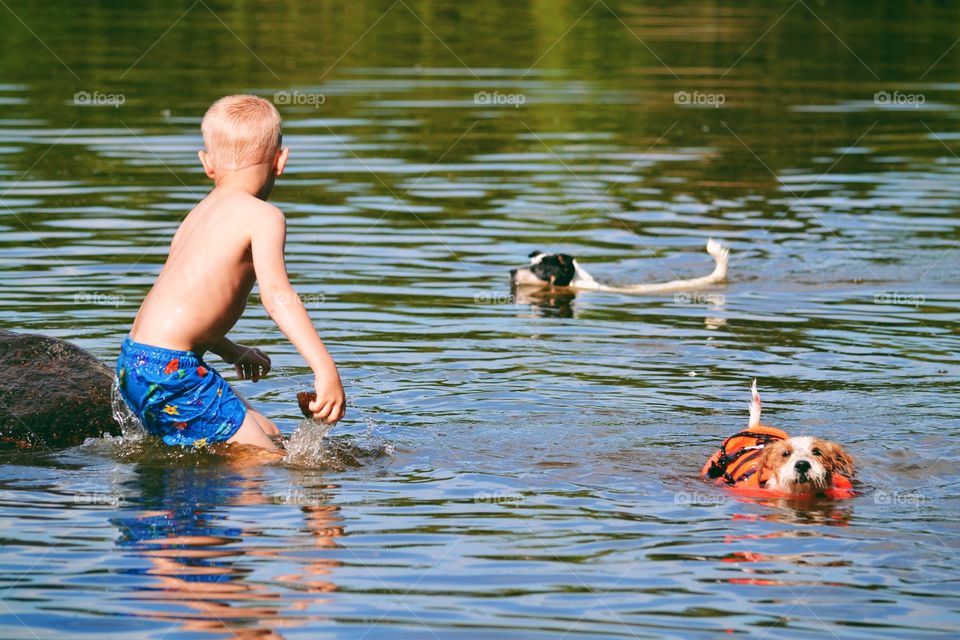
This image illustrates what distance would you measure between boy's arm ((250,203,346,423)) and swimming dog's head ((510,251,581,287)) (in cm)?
503

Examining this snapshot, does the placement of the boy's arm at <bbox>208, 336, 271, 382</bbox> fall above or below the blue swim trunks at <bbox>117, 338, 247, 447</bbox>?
above

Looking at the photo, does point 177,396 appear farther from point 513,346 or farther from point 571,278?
point 571,278

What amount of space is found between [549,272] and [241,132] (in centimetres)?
498

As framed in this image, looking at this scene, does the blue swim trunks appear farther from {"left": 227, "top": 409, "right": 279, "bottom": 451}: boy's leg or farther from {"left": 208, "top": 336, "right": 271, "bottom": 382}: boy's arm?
{"left": 208, "top": 336, "right": 271, "bottom": 382}: boy's arm

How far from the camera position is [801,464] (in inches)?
231

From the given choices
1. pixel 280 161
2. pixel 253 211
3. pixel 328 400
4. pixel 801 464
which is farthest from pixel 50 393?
pixel 801 464

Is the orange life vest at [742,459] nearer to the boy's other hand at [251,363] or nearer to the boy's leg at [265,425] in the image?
the boy's leg at [265,425]

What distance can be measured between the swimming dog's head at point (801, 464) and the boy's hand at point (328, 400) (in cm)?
187

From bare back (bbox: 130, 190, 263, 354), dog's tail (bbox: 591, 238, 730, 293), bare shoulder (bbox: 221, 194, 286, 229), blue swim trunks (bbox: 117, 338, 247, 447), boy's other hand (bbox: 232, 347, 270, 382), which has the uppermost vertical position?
dog's tail (bbox: 591, 238, 730, 293)

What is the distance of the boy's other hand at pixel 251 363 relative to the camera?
6.54 meters

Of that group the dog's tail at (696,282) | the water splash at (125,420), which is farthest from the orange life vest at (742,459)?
the dog's tail at (696,282)

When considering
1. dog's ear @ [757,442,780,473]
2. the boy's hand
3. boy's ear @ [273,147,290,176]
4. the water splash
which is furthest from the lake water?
boy's ear @ [273,147,290,176]

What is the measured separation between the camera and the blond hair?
6.05 m

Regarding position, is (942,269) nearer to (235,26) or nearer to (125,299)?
(125,299)
